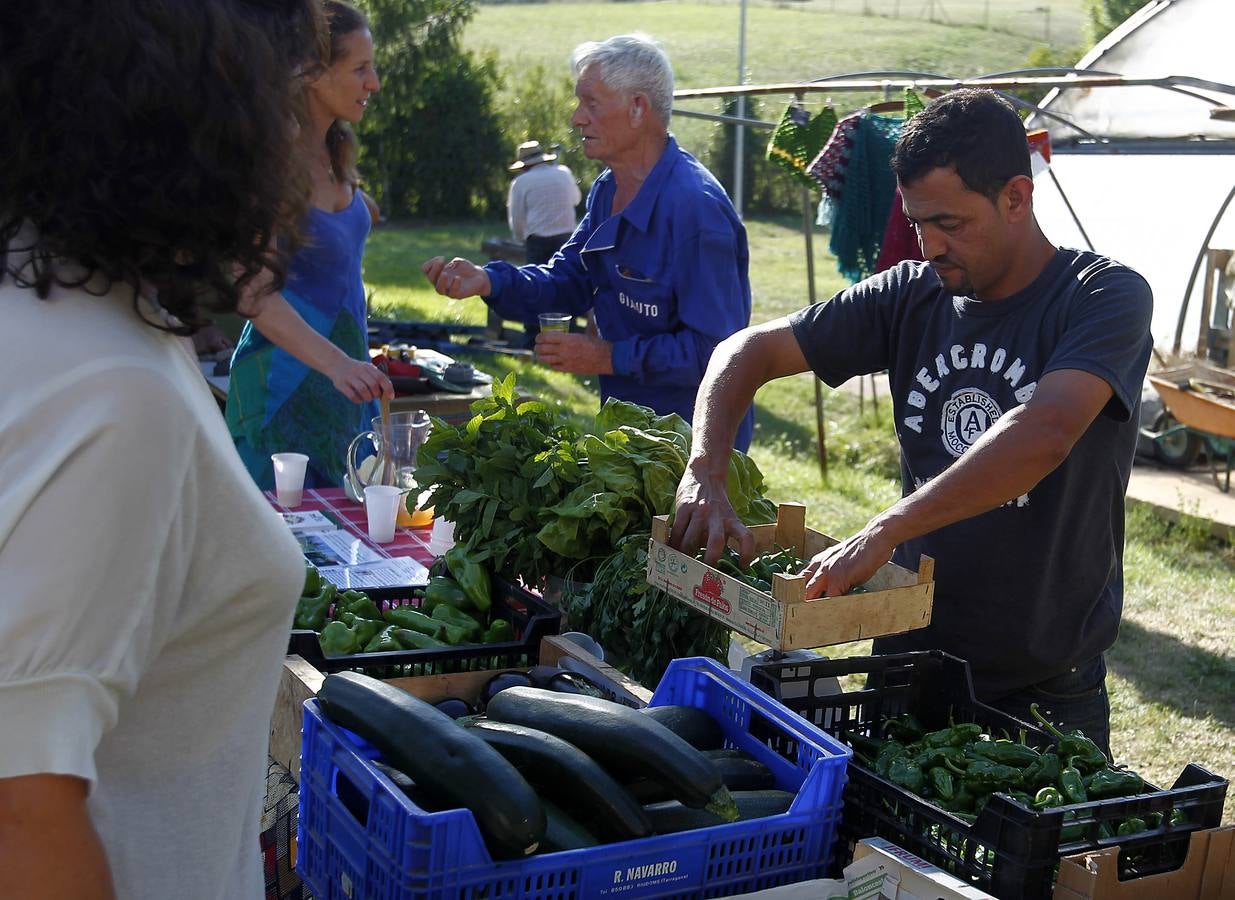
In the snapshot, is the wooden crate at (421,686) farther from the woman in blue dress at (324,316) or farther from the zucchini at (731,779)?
the woman in blue dress at (324,316)

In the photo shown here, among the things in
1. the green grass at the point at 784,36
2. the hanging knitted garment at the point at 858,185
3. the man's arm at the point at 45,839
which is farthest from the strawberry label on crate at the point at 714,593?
the green grass at the point at 784,36

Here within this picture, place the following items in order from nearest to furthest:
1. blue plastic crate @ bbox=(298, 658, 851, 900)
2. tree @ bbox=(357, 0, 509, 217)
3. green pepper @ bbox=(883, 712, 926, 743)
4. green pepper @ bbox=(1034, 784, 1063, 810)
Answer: blue plastic crate @ bbox=(298, 658, 851, 900) → green pepper @ bbox=(1034, 784, 1063, 810) → green pepper @ bbox=(883, 712, 926, 743) → tree @ bbox=(357, 0, 509, 217)

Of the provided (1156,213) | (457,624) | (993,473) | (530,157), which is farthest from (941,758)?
(530,157)

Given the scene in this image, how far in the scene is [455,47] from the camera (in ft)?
77.7

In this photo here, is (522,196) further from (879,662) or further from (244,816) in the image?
(244,816)

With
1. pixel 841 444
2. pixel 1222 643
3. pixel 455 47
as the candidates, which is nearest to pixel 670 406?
pixel 1222 643

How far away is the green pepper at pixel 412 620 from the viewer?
2902 millimetres

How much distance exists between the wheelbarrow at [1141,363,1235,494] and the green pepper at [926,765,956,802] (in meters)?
5.94

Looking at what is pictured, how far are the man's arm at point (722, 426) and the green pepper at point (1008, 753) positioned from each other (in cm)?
65

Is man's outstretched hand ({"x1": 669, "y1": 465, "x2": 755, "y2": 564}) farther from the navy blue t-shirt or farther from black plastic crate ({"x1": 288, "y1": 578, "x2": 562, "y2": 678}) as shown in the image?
the navy blue t-shirt

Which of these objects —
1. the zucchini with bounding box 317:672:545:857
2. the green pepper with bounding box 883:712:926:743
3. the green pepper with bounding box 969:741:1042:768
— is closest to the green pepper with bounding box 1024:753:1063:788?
the green pepper with bounding box 969:741:1042:768

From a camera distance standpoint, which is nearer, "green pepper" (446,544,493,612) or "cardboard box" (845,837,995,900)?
"cardboard box" (845,837,995,900)

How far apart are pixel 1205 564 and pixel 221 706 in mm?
7112

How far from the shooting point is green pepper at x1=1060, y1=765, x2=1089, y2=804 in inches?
81.4
